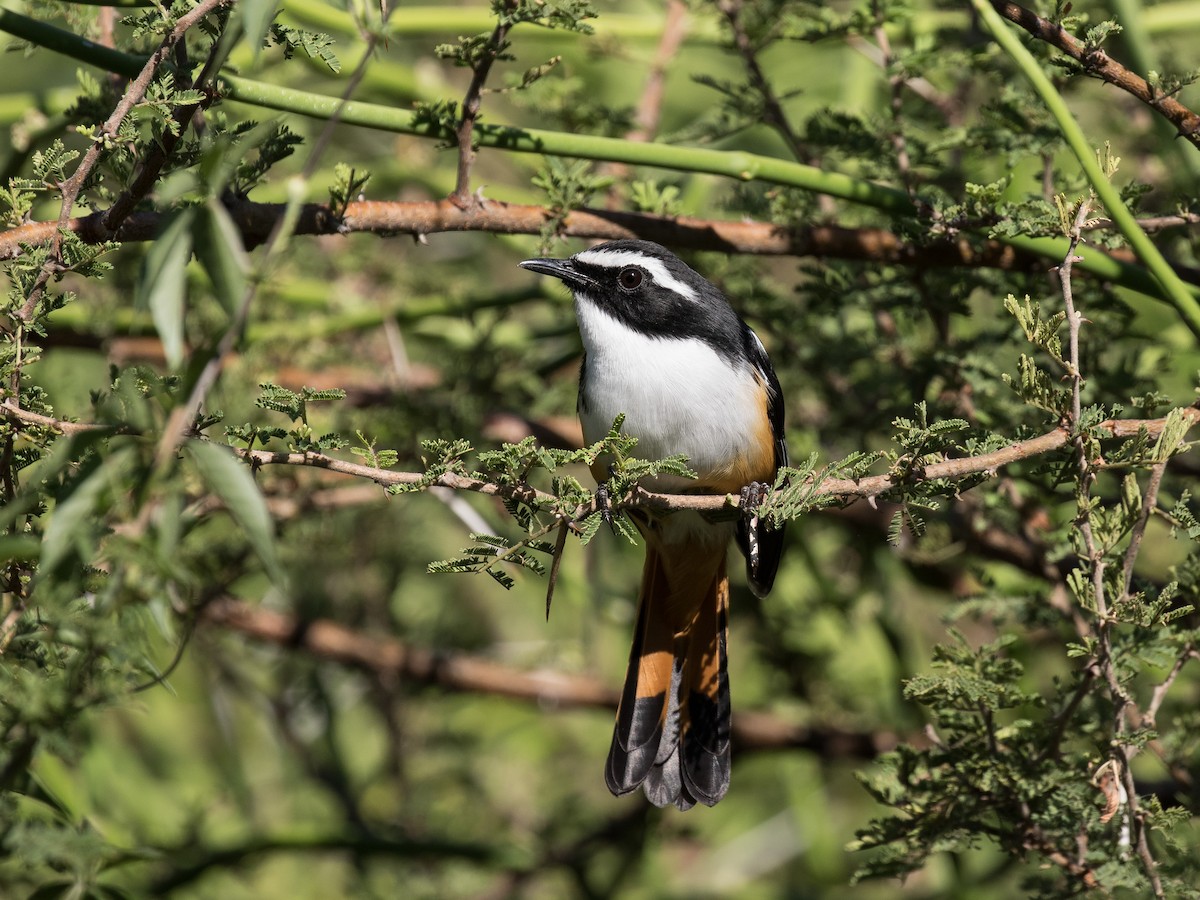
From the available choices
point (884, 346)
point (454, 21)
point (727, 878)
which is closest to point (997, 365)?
point (884, 346)

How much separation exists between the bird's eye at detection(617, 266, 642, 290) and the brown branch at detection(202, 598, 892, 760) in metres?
1.83

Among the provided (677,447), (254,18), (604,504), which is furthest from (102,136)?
(677,447)

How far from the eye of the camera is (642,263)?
352 centimetres

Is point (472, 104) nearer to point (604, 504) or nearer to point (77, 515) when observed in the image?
point (604, 504)

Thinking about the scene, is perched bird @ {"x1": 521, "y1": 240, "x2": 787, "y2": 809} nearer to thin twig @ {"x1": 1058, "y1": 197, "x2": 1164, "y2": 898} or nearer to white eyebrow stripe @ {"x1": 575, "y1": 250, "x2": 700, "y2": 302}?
white eyebrow stripe @ {"x1": 575, "y1": 250, "x2": 700, "y2": 302}

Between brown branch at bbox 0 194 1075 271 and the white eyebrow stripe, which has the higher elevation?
the white eyebrow stripe

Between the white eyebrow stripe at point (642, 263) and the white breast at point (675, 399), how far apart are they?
6.0 inches

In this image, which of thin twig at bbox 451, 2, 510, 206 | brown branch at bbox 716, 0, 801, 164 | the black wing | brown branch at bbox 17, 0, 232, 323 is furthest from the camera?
the black wing

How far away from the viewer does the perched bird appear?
10.8ft

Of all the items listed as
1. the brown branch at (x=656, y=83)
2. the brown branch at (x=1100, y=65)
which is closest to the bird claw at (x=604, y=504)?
the brown branch at (x=1100, y=65)

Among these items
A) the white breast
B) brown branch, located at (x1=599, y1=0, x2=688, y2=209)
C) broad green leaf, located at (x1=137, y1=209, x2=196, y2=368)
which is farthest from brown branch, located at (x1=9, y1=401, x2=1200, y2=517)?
brown branch, located at (x1=599, y1=0, x2=688, y2=209)

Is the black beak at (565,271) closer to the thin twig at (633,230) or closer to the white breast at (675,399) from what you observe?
the white breast at (675,399)

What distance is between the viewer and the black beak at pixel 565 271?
354 cm

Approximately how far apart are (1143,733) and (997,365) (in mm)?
1383
